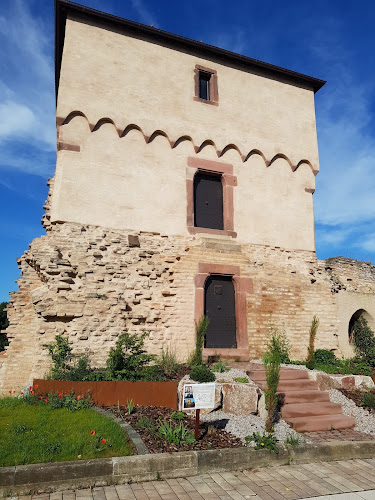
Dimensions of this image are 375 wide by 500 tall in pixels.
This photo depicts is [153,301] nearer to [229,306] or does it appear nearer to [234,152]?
[229,306]

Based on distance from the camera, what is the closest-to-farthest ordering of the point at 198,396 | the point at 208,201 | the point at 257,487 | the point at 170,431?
the point at 257,487 < the point at 198,396 < the point at 170,431 < the point at 208,201

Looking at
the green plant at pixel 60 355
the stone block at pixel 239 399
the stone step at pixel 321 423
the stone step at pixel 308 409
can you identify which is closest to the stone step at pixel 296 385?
the stone step at pixel 308 409

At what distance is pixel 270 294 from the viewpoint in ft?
37.3

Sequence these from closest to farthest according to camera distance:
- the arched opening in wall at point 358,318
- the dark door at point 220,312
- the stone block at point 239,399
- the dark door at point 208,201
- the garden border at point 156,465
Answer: the garden border at point 156,465 → the stone block at point 239,399 → the dark door at point 220,312 → the dark door at point 208,201 → the arched opening in wall at point 358,318

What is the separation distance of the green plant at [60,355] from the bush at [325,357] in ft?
23.0

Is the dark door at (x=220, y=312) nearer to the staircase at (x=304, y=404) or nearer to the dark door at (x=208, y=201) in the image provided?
the staircase at (x=304, y=404)

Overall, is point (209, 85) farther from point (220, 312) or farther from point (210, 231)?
point (220, 312)

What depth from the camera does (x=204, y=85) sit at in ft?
41.1

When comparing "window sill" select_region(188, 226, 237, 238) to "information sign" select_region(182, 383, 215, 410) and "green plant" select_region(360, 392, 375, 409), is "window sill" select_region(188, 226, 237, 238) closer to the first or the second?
"green plant" select_region(360, 392, 375, 409)

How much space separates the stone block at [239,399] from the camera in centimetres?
686

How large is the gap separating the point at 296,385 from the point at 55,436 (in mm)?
5348

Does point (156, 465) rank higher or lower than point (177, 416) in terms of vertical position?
lower

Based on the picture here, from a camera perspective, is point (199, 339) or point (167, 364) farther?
point (199, 339)

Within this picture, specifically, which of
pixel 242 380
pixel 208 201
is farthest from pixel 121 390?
pixel 208 201
